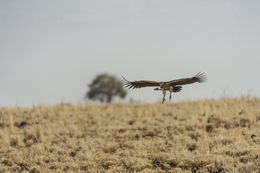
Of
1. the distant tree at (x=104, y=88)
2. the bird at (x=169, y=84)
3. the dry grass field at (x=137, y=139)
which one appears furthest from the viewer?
the distant tree at (x=104, y=88)

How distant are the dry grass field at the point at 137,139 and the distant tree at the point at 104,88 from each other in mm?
31453

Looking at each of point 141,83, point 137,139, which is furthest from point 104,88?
point 141,83

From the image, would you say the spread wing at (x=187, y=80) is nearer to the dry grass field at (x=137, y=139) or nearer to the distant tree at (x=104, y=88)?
the dry grass field at (x=137, y=139)

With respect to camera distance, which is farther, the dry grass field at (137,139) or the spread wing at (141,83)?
the dry grass field at (137,139)

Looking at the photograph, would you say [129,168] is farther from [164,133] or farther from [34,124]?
[34,124]

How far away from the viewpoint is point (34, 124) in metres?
17.9

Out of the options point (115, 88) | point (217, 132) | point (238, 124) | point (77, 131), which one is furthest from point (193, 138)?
point (115, 88)

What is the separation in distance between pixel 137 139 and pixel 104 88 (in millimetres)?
37638

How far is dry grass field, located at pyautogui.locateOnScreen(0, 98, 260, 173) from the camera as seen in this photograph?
38.5 feet

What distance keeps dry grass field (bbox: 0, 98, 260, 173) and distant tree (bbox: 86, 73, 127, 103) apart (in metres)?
31.5

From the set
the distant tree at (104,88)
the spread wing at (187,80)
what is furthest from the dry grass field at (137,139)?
the distant tree at (104,88)

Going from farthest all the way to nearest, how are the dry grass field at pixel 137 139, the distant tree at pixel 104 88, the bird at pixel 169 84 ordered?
the distant tree at pixel 104 88
the dry grass field at pixel 137 139
the bird at pixel 169 84

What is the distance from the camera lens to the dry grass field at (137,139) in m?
11.7

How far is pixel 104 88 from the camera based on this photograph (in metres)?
52.2
